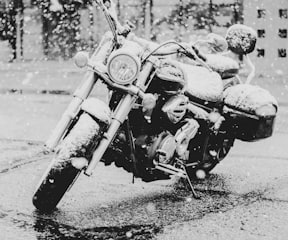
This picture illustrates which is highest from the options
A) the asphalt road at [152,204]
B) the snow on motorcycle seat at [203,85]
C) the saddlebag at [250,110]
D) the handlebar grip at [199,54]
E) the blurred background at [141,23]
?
the handlebar grip at [199,54]

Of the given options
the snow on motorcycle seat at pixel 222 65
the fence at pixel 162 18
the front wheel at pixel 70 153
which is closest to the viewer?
the front wheel at pixel 70 153

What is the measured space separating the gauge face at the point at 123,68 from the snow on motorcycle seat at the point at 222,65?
4.28 ft

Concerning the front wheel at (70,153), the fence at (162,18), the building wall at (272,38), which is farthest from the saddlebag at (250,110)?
the fence at (162,18)

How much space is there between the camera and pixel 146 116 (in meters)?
4.86

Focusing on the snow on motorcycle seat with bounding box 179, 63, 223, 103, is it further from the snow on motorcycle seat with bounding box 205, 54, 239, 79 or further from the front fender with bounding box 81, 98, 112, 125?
the front fender with bounding box 81, 98, 112, 125

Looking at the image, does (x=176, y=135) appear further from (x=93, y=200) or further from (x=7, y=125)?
(x=7, y=125)

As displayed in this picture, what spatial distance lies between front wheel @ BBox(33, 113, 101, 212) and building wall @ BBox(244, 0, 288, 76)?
640 inches

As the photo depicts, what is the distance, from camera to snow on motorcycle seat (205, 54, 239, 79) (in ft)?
18.6

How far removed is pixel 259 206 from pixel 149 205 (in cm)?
90

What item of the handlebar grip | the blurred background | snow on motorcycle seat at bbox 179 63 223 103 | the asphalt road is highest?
the handlebar grip

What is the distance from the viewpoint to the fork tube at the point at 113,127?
14.8 ft

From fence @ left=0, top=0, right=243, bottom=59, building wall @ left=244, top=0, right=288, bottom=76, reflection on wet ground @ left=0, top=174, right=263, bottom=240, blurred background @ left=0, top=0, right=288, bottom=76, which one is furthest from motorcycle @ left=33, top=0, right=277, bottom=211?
fence @ left=0, top=0, right=243, bottom=59

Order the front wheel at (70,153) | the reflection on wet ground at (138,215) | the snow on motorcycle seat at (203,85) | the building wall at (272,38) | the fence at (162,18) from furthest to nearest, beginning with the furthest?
the fence at (162,18), the building wall at (272,38), the snow on motorcycle seat at (203,85), the front wheel at (70,153), the reflection on wet ground at (138,215)

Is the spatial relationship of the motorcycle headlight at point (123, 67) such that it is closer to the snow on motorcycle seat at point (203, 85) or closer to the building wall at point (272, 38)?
the snow on motorcycle seat at point (203, 85)
